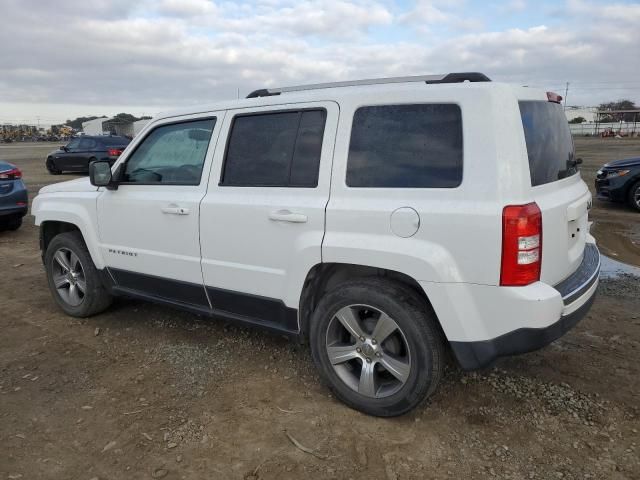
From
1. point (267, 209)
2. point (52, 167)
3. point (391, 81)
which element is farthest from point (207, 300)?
point (52, 167)

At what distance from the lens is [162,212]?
377 cm

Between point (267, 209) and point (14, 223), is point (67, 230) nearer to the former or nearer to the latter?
point (267, 209)

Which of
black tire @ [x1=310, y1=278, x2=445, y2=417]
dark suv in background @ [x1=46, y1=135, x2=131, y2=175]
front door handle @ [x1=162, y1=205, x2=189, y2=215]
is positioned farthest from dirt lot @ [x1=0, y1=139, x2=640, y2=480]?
dark suv in background @ [x1=46, y1=135, x2=131, y2=175]

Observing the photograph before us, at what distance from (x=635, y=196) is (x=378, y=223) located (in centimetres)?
915

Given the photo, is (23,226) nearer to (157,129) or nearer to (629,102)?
(157,129)

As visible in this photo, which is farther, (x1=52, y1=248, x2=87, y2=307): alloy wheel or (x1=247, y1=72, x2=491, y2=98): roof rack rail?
(x1=52, y1=248, x2=87, y2=307): alloy wheel

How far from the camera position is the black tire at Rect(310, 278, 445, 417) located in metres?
2.78

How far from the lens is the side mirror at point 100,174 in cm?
405

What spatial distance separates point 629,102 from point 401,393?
105 m

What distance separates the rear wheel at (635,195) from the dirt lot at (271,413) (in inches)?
257

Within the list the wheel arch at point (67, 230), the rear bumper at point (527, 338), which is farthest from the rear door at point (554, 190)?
the wheel arch at point (67, 230)

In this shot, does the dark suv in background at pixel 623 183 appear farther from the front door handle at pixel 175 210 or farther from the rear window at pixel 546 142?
the front door handle at pixel 175 210

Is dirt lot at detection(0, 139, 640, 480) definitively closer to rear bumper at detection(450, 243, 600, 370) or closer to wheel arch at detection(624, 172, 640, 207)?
rear bumper at detection(450, 243, 600, 370)

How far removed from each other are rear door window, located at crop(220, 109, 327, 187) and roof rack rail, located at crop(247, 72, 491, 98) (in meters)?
0.32
